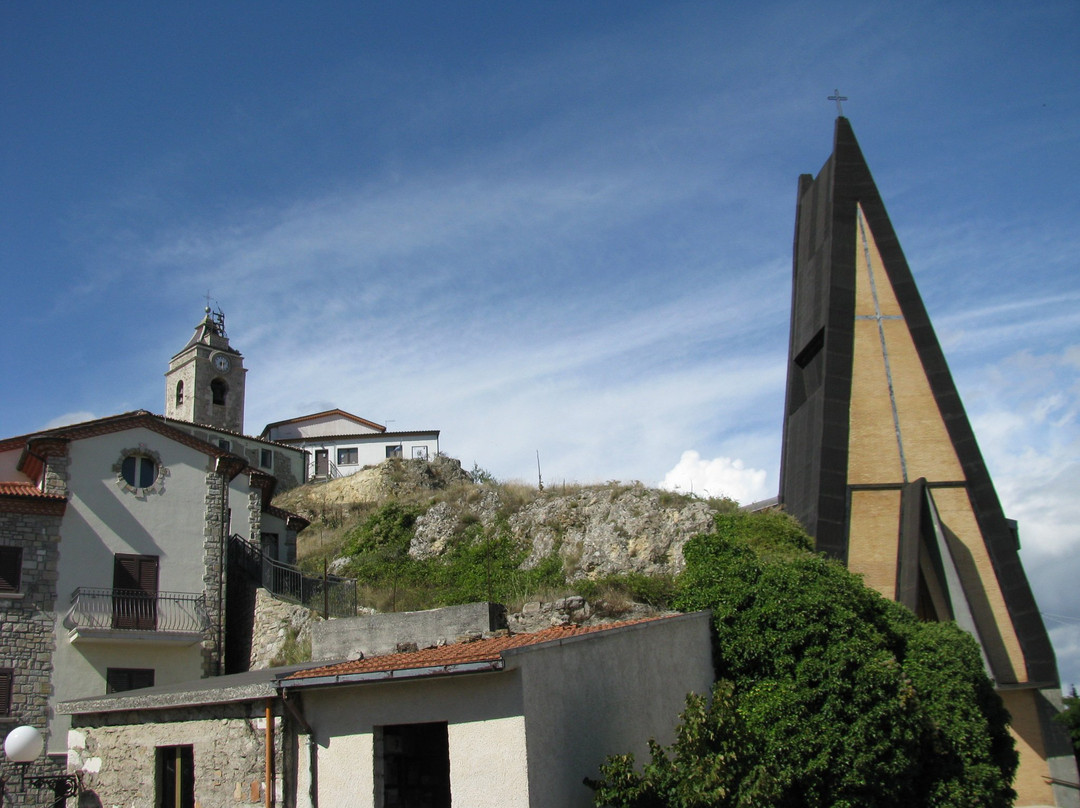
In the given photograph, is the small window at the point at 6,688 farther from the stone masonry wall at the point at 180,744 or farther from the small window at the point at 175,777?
the small window at the point at 175,777

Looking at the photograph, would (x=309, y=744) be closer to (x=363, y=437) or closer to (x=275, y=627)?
(x=275, y=627)

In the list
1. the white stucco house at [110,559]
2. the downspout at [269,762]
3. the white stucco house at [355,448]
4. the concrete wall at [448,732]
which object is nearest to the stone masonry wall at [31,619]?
the white stucco house at [110,559]

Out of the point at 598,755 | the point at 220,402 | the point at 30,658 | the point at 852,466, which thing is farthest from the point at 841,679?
the point at 220,402

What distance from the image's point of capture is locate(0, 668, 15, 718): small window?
20625 mm

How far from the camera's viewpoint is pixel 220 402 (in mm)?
57969

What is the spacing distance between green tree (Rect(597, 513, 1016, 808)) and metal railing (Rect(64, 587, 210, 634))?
13200mm

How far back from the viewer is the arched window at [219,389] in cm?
5797

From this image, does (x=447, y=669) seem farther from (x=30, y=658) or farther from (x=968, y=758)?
(x=30, y=658)

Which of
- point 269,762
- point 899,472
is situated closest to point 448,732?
point 269,762

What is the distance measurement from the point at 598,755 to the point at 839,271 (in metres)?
19.9

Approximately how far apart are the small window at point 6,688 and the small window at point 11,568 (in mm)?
1851

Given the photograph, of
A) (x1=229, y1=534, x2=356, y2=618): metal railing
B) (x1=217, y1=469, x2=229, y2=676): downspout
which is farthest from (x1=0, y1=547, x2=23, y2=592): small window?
(x1=229, y1=534, x2=356, y2=618): metal railing

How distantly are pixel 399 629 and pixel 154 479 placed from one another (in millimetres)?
10530

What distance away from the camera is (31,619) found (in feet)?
70.3
